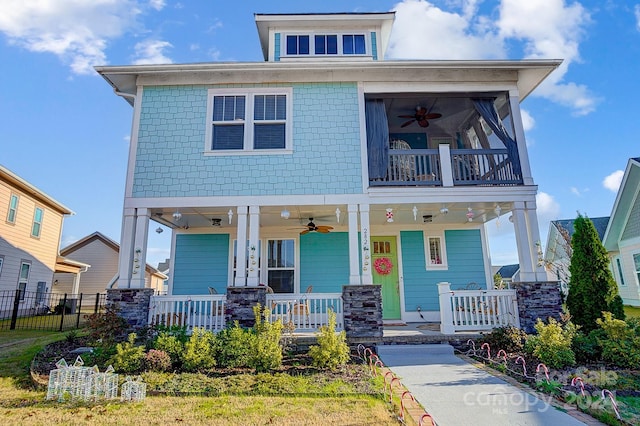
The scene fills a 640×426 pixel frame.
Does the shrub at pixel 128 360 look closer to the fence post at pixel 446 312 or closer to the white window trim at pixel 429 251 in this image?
the fence post at pixel 446 312

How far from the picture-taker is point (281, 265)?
35.5 feet

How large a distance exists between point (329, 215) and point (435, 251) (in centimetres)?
376

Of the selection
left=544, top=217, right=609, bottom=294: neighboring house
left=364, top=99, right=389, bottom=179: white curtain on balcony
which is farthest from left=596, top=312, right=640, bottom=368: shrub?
left=544, top=217, right=609, bottom=294: neighboring house

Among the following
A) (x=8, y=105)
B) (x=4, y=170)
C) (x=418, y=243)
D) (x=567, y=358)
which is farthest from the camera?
(x=4, y=170)

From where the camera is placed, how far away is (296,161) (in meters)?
8.64

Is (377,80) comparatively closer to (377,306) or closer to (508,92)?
(508,92)

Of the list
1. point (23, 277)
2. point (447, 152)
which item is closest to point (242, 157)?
point (447, 152)

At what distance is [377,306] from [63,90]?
12179 mm

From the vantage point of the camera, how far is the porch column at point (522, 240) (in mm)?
8297

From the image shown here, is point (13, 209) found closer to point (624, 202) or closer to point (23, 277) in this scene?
point (23, 277)

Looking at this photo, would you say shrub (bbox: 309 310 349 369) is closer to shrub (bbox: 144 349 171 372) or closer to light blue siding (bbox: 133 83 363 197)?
shrub (bbox: 144 349 171 372)

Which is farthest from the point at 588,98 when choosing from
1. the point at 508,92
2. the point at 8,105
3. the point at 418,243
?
the point at 8,105

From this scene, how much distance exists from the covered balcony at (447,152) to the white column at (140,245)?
5.66 metres

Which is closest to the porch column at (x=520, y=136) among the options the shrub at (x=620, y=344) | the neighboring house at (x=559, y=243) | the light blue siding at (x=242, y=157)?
the shrub at (x=620, y=344)
